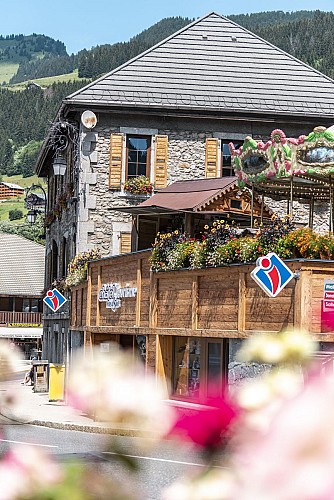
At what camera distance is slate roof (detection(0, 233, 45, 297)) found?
67.0 m

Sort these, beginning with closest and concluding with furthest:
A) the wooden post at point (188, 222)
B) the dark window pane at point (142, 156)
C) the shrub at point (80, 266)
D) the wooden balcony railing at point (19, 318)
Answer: the wooden post at point (188, 222), the shrub at point (80, 266), the dark window pane at point (142, 156), the wooden balcony railing at point (19, 318)

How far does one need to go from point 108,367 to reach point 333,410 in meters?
0.36

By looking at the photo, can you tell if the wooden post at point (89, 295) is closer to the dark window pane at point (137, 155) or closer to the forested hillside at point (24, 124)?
the dark window pane at point (137, 155)

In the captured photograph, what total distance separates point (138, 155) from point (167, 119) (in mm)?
1348

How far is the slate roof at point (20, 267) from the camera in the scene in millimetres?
67000

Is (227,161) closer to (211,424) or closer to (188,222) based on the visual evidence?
(188,222)

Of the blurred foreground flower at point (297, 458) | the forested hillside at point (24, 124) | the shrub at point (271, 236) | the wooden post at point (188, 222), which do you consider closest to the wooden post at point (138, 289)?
the wooden post at point (188, 222)

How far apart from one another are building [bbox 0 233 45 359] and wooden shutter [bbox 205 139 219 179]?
35.1m

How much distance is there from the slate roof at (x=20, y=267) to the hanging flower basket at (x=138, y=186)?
1553 inches

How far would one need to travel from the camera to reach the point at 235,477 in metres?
0.80

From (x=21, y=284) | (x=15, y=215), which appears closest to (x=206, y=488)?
(x=21, y=284)

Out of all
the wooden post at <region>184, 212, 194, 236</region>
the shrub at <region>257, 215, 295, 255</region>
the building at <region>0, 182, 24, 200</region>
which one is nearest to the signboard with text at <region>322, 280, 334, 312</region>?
the shrub at <region>257, 215, 295, 255</region>

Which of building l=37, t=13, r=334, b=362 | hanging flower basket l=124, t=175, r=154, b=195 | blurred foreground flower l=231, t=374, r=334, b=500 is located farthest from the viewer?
building l=37, t=13, r=334, b=362

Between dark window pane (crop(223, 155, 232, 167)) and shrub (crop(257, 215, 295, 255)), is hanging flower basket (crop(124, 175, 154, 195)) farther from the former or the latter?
shrub (crop(257, 215, 295, 255))
